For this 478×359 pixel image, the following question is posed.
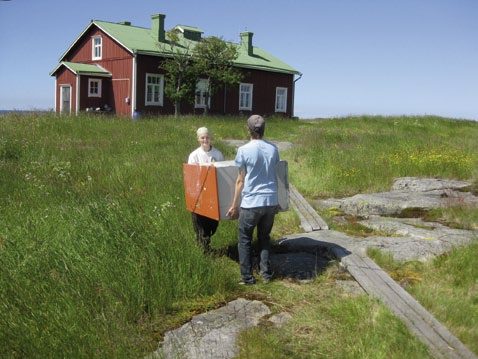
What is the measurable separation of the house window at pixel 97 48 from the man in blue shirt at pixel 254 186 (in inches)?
1066

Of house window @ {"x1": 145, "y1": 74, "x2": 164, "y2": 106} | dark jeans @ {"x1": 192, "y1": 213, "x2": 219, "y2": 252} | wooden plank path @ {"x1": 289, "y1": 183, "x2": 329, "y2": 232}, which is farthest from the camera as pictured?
house window @ {"x1": 145, "y1": 74, "x2": 164, "y2": 106}

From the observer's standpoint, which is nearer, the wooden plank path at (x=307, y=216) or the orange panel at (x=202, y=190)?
the orange panel at (x=202, y=190)

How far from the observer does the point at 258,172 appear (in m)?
4.77

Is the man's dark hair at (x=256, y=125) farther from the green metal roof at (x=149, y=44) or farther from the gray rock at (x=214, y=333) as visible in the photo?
the green metal roof at (x=149, y=44)

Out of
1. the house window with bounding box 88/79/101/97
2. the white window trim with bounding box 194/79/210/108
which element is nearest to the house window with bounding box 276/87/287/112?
the white window trim with bounding box 194/79/210/108

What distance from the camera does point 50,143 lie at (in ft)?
41.3

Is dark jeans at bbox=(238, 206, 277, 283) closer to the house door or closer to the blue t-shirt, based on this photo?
the blue t-shirt

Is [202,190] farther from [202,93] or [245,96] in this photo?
[245,96]

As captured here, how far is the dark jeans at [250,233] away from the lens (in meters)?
4.84

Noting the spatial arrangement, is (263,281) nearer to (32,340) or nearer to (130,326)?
(130,326)

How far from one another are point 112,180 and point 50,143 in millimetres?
4546

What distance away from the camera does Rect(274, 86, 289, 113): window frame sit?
3653 cm

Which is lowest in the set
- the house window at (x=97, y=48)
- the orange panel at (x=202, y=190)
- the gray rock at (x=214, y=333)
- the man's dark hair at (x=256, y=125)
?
the gray rock at (x=214, y=333)

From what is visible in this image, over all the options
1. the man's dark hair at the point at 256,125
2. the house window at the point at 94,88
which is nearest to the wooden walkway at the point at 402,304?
the man's dark hair at the point at 256,125
